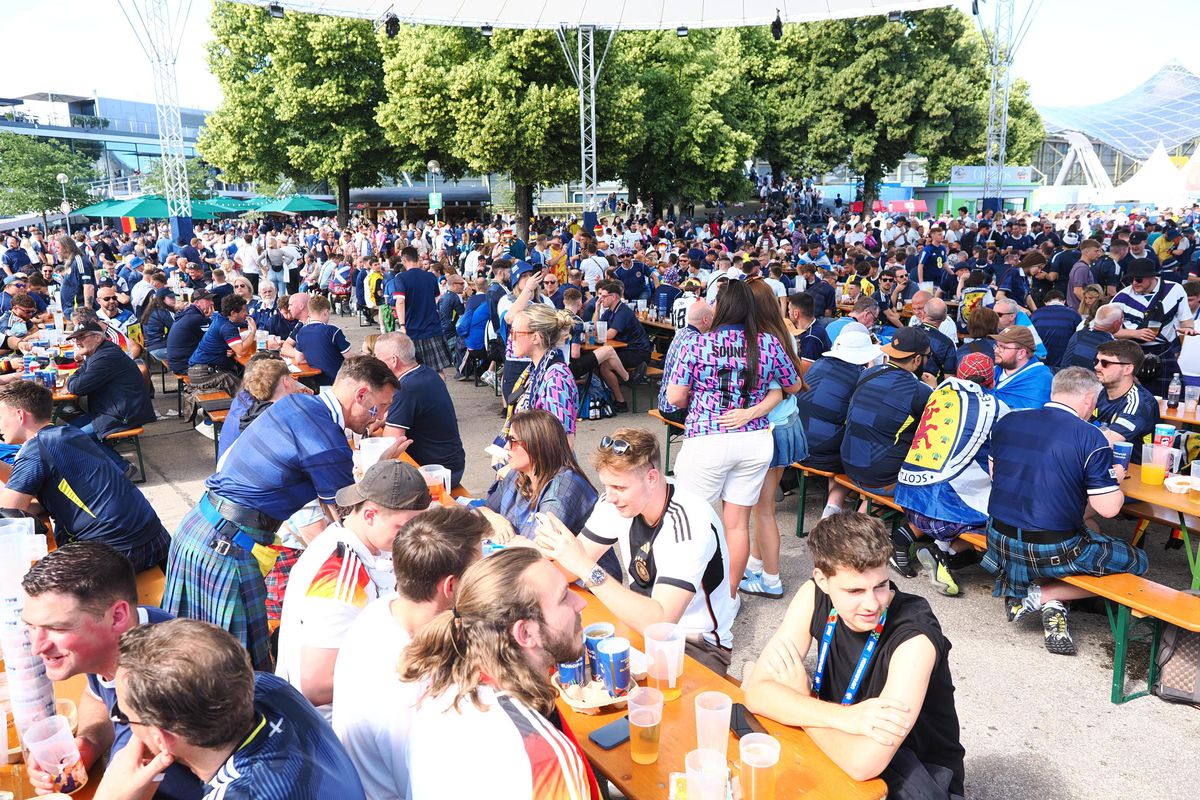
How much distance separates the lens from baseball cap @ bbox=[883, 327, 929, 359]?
523cm

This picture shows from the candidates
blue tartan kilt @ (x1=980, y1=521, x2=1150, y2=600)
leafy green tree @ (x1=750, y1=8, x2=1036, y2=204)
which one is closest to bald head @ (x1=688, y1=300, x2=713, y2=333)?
blue tartan kilt @ (x1=980, y1=521, x2=1150, y2=600)

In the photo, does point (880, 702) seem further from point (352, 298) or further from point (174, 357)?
point (352, 298)

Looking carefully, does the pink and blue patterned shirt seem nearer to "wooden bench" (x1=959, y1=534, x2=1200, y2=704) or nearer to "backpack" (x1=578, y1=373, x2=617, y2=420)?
"wooden bench" (x1=959, y1=534, x2=1200, y2=704)

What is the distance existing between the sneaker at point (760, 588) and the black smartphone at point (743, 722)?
2591 millimetres

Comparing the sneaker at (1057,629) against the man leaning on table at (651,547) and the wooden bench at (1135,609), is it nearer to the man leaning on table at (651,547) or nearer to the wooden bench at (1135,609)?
the wooden bench at (1135,609)

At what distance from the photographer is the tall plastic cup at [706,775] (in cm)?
201

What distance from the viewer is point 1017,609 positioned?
448 cm

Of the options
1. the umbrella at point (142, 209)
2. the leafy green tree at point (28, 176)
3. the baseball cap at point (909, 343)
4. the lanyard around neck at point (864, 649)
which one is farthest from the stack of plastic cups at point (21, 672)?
the leafy green tree at point (28, 176)

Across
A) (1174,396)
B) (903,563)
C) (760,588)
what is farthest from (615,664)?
(1174,396)

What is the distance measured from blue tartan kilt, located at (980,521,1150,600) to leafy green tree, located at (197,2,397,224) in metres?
26.3

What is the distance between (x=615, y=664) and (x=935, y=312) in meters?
5.79

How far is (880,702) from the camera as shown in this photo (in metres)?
2.26

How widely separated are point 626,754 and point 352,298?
15.5m

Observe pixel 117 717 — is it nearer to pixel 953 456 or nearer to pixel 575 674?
pixel 575 674
